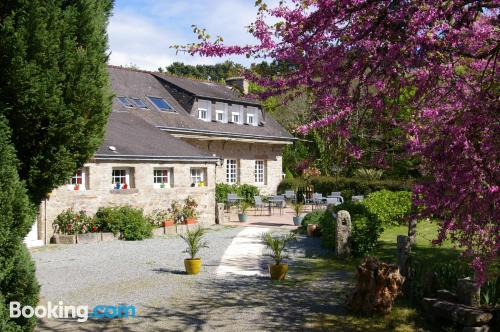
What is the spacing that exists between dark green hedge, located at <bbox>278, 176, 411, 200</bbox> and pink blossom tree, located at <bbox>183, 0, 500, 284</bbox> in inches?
776

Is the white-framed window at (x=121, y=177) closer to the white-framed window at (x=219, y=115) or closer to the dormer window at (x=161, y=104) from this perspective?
the dormer window at (x=161, y=104)

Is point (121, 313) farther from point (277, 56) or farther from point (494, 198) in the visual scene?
point (494, 198)

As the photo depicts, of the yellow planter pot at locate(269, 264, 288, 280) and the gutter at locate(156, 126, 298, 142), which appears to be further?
the gutter at locate(156, 126, 298, 142)

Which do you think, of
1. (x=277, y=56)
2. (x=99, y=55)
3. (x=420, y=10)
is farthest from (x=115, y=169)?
(x=420, y=10)

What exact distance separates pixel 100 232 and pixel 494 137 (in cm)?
1265

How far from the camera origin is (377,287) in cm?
759

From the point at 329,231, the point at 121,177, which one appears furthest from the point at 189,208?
the point at 329,231

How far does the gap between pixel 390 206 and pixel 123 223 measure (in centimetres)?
1000

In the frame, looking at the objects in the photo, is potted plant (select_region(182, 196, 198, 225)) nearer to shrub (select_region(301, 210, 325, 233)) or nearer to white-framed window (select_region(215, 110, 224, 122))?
shrub (select_region(301, 210, 325, 233))

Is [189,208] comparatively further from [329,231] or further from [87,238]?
[329,231]

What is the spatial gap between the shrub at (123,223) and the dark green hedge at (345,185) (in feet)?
44.1

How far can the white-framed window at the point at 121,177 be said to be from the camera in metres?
17.0

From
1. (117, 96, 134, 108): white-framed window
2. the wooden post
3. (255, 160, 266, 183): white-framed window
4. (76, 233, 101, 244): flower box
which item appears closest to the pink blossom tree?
the wooden post

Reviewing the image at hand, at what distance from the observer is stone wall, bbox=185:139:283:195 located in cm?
2622
